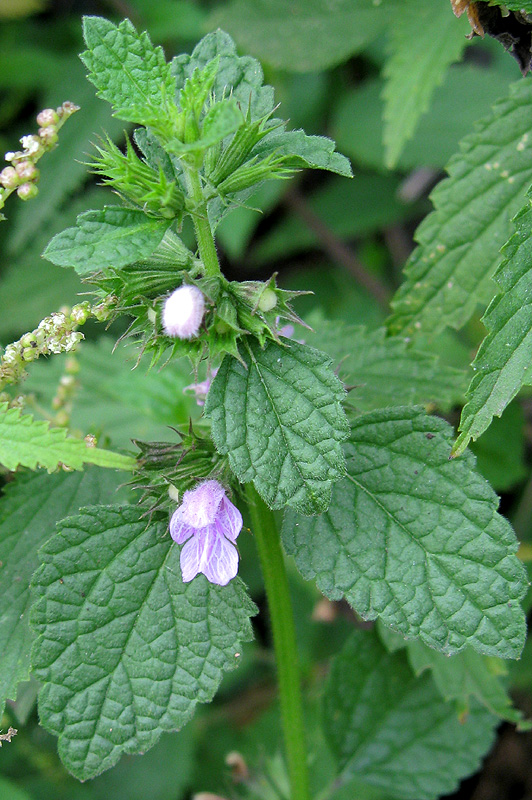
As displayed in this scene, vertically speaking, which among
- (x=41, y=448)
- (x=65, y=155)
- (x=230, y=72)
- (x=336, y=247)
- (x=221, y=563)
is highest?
(x=65, y=155)

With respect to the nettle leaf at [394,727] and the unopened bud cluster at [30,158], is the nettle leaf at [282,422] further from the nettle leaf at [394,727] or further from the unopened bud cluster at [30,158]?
the nettle leaf at [394,727]

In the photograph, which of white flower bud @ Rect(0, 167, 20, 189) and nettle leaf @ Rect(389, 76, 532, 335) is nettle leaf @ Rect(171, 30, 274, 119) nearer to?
white flower bud @ Rect(0, 167, 20, 189)

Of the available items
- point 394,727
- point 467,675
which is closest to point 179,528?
point 467,675

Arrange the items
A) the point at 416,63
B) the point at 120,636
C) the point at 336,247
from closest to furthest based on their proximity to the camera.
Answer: the point at 120,636 → the point at 416,63 → the point at 336,247

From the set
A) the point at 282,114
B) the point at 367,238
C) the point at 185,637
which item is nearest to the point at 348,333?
the point at 185,637

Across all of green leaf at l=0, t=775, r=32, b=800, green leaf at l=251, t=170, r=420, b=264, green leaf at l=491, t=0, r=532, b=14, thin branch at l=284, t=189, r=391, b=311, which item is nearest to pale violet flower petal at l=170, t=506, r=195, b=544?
green leaf at l=491, t=0, r=532, b=14

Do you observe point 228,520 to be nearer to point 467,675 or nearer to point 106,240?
point 106,240

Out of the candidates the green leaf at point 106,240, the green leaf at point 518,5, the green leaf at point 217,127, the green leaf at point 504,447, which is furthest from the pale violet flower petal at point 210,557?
the green leaf at point 504,447
